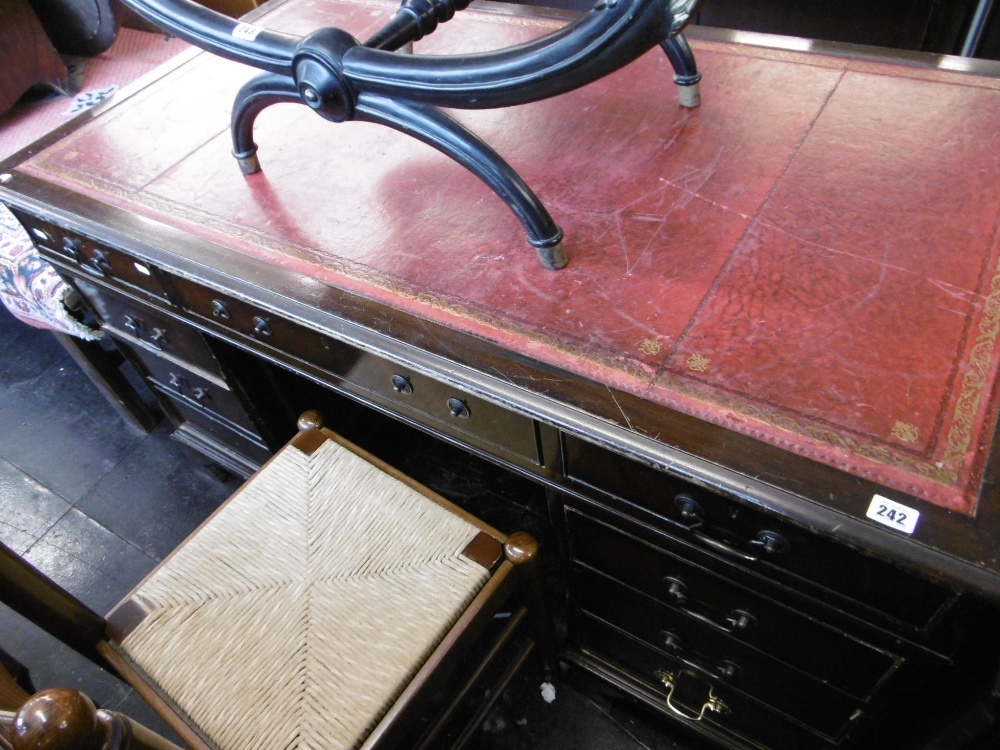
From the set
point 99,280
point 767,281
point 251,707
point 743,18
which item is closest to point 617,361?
point 767,281

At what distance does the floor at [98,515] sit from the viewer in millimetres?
1360

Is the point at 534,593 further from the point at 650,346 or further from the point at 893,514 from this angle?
the point at 893,514

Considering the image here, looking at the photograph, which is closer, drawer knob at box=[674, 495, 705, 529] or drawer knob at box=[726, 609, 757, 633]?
drawer knob at box=[674, 495, 705, 529]

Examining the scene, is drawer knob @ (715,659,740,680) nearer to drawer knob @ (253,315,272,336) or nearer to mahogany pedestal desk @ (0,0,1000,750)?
mahogany pedestal desk @ (0,0,1000,750)

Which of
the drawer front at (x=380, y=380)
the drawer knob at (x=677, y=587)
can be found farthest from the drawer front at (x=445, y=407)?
the drawer knob at (x=677, y=587)

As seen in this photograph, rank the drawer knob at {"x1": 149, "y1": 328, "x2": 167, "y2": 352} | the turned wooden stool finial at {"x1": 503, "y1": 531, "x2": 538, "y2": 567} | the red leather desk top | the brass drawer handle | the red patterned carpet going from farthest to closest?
the red patterned carpet → the drawer knob at {"x1": 149, "y1": 328, "x2": 167, "y2": 352} → the brass drawer handle → the turned wooden stool finial at {"x1": 503, "y1": 531, "x2": 538, "y2": 567} → the red leather desk top

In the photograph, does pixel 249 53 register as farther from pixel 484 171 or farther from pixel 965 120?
pixel 965 120

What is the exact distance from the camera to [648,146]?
1064mm

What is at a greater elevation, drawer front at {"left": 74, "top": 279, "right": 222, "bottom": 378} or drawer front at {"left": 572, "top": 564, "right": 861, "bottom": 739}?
drawer front at {"left": 74, "top": 279, "right": 222, "bottom": 378}

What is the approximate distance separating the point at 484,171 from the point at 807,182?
43 cm

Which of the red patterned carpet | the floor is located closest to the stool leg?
the floor

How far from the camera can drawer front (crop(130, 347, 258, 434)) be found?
1.43 m

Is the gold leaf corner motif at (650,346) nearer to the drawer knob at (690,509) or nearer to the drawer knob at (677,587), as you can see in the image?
the drawer knob at (690,509)

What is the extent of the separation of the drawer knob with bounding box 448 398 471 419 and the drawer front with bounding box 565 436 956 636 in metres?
0.15
